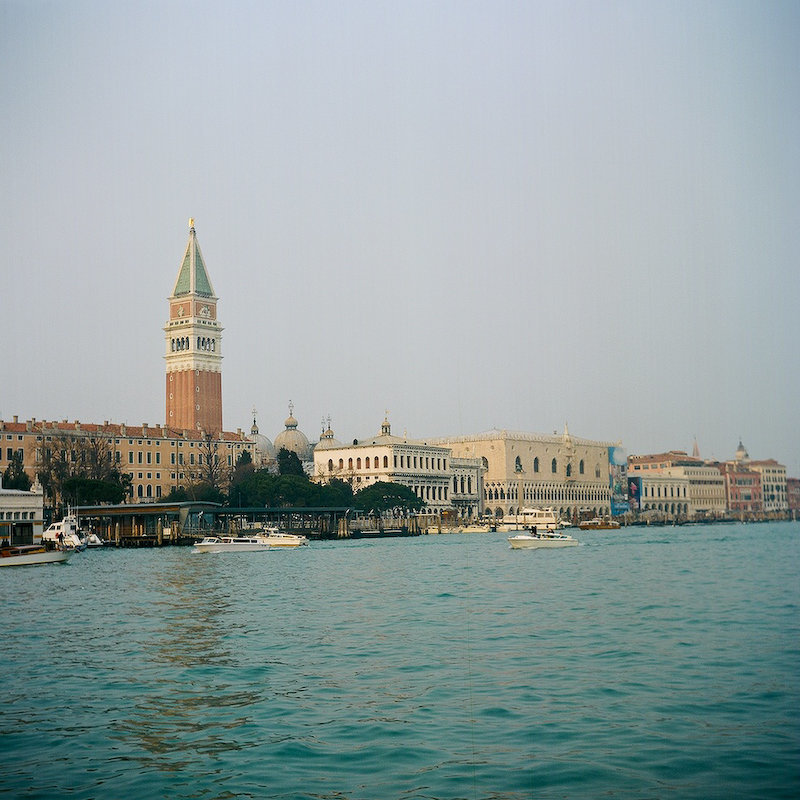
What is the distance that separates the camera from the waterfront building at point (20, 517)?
41469 mm

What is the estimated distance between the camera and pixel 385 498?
76750mm

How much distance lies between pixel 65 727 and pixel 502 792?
13.6ft

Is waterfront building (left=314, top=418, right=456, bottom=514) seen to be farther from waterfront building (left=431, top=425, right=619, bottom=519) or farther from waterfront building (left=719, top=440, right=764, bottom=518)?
waterfront building (left=719, top=440, right=764, bottom=518)

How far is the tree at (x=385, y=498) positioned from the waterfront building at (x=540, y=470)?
2568 cm

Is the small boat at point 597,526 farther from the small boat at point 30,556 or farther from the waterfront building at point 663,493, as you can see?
the small boat at point 30,556

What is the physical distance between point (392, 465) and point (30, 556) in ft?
182

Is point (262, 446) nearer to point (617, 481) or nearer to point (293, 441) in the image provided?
point (293, 441)

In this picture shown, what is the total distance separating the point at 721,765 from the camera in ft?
26.3

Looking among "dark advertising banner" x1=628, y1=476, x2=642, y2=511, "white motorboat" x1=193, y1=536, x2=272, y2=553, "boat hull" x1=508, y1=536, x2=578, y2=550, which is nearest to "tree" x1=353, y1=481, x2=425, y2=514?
"white motorboat" x1=193, y1=536, x2=272, y2=553

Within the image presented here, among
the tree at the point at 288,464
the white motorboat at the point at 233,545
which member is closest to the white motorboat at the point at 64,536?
the white motorboat at the point at 233,545

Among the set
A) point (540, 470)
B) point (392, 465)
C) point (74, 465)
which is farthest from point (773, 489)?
point (74, 465)

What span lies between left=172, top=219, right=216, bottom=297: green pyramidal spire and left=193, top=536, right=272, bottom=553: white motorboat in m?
47.0

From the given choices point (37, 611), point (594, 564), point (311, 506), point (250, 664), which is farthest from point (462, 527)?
point (250, 664)

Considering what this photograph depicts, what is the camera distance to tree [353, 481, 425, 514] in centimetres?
7556
